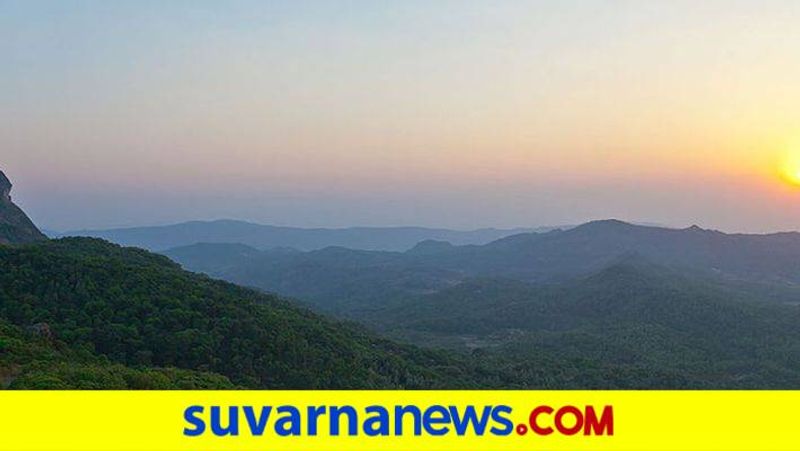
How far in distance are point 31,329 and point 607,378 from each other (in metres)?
51.3

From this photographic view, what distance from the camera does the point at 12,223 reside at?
8656cm

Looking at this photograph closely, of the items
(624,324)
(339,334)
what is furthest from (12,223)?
(624,324)

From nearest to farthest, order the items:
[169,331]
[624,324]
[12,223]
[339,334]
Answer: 1. [169,331]
2. [339,334]
3. [12,223]
4. [624,324]

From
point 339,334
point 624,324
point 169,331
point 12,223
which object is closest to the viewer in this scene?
point 169,331

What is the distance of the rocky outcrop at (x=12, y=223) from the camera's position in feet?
262

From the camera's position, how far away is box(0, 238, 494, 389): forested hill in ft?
113

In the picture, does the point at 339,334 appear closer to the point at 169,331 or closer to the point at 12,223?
the point at 169,331

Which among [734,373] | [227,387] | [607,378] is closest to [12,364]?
[227,387]

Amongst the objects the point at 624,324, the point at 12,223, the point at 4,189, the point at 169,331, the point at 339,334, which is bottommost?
the point at 339,334

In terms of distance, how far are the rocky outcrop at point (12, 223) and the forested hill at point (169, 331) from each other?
41.9 meters

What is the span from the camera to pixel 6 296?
37.5 metres

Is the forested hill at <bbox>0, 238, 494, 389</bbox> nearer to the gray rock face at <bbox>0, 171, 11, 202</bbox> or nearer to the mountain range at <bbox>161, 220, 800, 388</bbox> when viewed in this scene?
the mountain range at <bbox>161, 220, 800, 388</bbox>

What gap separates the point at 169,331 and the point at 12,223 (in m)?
66.9

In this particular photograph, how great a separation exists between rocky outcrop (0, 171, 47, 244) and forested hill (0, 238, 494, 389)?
138 feet
